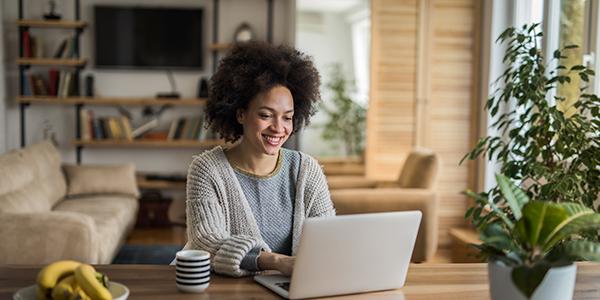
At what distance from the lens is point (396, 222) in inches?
66.4

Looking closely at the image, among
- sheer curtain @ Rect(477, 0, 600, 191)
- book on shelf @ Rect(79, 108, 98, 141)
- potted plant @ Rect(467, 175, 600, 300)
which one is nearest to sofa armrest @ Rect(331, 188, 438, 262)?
sheer curtain @ Rect(477, 0, 600, 191)

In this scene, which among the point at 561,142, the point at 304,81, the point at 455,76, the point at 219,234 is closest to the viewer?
the point at 219,234

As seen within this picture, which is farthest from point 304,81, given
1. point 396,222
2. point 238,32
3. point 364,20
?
point 364,20

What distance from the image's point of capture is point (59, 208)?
197 inches

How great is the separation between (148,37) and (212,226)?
15.2 feet

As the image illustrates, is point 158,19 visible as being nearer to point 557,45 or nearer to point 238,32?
point 238,32

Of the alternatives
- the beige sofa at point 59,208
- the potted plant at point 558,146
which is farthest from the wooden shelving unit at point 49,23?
the potted plant at point 558,146

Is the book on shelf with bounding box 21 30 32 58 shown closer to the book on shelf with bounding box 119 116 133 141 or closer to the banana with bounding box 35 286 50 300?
the book on shelf with bounding box 119 116 133 141

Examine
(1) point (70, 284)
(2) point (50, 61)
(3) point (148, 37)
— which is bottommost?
(1) point (70, 284)

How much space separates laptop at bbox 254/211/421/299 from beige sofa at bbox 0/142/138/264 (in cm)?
212

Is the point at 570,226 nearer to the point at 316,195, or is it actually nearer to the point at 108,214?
the point at 316,195

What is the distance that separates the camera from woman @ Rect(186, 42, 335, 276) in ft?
7.18

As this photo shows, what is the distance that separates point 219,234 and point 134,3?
4.76 metres

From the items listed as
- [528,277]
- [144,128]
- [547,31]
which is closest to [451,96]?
[547,31]
